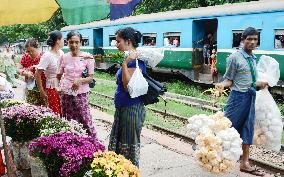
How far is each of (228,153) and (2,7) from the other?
2883mm

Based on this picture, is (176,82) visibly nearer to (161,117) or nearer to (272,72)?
(161,117)

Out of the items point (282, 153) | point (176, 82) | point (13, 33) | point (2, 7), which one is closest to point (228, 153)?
point (282, 153)

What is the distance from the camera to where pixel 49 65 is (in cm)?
556

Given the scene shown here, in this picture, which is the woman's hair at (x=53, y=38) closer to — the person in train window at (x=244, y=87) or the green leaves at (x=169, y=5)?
the person in train window at (x=244, y=87)

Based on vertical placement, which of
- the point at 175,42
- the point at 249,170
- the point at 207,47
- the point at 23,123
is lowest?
the point at 249,170

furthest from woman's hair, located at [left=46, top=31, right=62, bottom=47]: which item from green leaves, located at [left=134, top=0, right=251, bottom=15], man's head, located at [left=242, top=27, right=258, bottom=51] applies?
green leaves, located at [left=134, top=0, right=251, bottom=15]

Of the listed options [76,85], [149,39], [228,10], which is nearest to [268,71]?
[76,85]

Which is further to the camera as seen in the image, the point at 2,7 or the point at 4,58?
the point at 4,58

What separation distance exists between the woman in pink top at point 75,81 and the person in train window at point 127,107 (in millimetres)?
989

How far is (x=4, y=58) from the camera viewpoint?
5.14m

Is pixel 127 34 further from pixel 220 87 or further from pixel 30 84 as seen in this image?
pixel 30 84

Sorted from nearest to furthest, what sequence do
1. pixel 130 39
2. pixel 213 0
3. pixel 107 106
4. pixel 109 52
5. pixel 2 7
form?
1. pixel 2 7
2. pixel 130 39
3. pixel 107 106
4. pixel 109 52
5. pixel 213 0

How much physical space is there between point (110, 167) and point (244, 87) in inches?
99.7

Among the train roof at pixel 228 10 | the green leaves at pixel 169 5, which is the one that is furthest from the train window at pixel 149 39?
the green leaves at pixel 169 5
